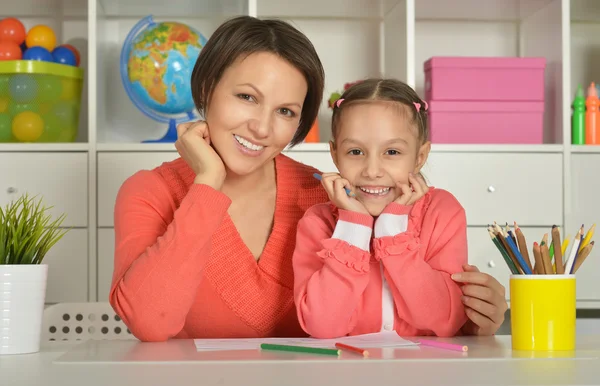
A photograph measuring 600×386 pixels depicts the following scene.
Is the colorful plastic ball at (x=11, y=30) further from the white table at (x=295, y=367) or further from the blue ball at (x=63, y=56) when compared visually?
the white table at (x=295, y=367)

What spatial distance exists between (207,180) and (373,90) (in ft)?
1.14

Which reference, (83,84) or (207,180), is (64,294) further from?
(207,180)

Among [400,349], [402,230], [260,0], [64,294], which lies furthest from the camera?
[260,0]

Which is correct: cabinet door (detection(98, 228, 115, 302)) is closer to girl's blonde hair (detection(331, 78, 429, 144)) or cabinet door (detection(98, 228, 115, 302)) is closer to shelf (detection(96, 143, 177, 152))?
shelf (detection(96, 143, 177, 152))

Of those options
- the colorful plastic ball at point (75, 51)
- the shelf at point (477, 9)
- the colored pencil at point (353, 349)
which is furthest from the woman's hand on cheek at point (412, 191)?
the colorful plastic ball at point (75, 51)

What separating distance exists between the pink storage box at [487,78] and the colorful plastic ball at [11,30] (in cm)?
130

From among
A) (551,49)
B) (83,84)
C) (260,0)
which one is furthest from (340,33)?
(83,84)

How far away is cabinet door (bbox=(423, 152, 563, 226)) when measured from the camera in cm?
244

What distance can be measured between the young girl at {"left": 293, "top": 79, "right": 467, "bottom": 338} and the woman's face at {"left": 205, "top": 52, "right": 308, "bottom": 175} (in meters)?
0.10

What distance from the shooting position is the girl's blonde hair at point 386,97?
4.65ft

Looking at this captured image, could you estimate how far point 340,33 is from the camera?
2.80m

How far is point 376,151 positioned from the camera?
4.49 ft

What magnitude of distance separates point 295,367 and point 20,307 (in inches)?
16.3

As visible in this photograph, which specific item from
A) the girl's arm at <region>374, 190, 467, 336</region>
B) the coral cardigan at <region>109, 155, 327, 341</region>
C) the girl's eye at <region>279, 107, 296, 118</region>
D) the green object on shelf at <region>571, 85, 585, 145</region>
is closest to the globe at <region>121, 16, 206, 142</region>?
the coral cardigan at <region>109, 155, 327, 341</region>
